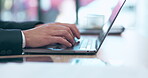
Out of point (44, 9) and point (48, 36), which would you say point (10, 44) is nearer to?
point (48, 36)

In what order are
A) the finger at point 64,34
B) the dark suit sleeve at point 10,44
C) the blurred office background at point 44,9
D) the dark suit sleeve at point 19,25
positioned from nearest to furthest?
the dark suit sleeve at point 10,44 < the finger at point 64,34 < the dark suit sleeve at point 19,25 < the blurred office background at point 44,9

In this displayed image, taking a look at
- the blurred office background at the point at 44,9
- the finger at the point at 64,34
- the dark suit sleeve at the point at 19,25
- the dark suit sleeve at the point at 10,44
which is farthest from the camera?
the blurred office background at the point at 44,9

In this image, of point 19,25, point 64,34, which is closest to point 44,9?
point 19,25

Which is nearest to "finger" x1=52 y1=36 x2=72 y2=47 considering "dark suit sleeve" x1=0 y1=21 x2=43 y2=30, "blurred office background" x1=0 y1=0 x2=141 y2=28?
"dark suit sleeve" x1=0 y1=21 x2=43 y2=30

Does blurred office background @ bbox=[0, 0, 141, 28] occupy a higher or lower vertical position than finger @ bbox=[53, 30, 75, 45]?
higher

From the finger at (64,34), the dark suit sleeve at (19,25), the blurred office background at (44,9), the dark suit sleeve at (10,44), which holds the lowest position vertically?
the dark suit sleeve at (10,44)

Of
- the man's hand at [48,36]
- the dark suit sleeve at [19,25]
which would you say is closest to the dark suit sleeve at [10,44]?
the man's hand at [48,36]

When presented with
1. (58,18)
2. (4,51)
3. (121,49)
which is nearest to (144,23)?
(58,18)

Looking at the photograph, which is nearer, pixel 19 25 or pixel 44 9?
pixel 19 25

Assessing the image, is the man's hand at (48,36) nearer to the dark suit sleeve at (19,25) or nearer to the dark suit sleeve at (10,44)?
the dark suit sleeve at (10,44)

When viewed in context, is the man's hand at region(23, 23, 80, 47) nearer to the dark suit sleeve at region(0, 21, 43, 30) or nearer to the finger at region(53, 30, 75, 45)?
the finger at region(53, 30, 75, 45)

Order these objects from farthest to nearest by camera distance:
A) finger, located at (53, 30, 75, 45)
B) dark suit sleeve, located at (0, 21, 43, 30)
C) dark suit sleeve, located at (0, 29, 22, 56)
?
dark suit sleeve, located at (0, 21, 43, 30)
finger, located at (53, 30, 75, 45)
dark suit sleeve, located at (0, 29, 22, 56)

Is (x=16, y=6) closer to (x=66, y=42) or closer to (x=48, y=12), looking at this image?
(x=48, y=12)

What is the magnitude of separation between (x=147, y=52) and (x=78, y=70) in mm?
422
